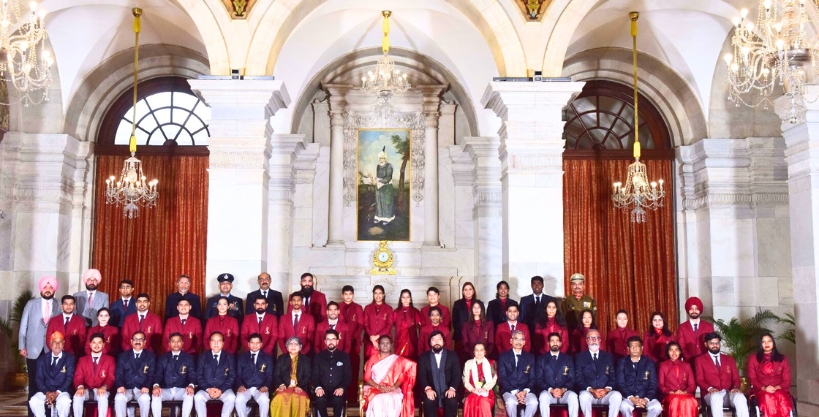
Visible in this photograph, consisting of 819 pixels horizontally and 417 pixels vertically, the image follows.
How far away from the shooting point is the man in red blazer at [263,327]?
364 inches

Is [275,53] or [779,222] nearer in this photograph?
[275,53]

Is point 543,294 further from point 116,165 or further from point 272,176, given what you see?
point 116,165

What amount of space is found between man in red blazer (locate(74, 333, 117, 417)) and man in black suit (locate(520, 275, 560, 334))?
4.51 m

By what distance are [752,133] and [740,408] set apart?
18.8 ft

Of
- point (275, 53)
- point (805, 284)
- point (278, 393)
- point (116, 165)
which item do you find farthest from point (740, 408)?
point (116, 165)

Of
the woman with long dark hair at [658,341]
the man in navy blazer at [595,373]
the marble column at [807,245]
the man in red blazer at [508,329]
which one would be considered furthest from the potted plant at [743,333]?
the man in red blazer at [508,329]

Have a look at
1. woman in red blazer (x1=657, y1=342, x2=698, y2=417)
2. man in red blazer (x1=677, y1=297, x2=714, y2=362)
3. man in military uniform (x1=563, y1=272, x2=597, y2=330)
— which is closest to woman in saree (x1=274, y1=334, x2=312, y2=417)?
man in military uniform (x1=563, y1=272, x2=597, y2=330)

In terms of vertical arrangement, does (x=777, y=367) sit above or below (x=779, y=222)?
below

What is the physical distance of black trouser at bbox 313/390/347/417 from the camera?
8602 mm

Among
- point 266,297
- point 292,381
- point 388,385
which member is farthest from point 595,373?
point 266,297

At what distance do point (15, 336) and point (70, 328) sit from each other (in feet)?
12.4

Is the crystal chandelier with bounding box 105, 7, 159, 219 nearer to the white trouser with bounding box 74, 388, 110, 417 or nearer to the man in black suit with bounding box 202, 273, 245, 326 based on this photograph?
the man in black suit with bounding box 202, 273, 245, 326

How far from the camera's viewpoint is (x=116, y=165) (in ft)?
44.8

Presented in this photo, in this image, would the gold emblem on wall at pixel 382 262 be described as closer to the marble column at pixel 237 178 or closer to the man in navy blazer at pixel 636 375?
the marble column at pixel 237 178
